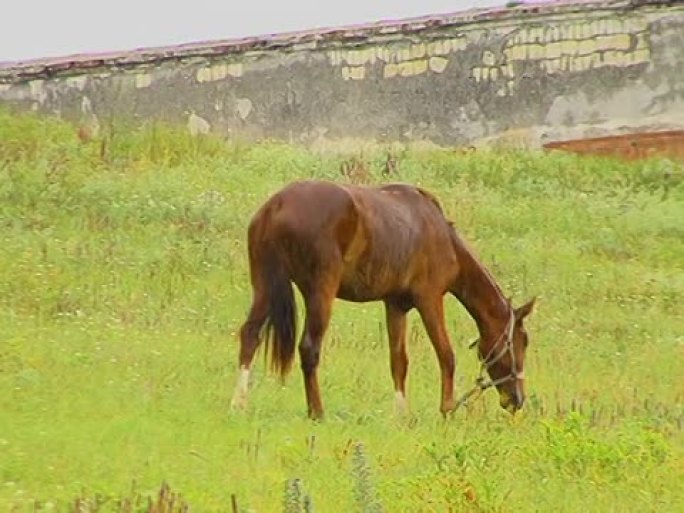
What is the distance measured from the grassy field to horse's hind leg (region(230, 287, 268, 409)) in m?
0.17

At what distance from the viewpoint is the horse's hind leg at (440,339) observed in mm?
9875

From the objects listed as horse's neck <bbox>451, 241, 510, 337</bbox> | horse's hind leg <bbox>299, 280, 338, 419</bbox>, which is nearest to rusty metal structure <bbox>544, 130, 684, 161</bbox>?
horse's neck <bbox>451, 241, 510, 337</bbox>

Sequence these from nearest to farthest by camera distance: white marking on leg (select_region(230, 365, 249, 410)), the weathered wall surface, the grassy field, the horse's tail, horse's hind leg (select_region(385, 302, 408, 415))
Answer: the grassy field < white marking on leg (select_region(230, 365, 249, 410)) < the horse's tail < horse's hind leg (select_region(385, 302, 408, 415)) < the weathered wall surface

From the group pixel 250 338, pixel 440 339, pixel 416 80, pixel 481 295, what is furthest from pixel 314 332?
pixel 416 80

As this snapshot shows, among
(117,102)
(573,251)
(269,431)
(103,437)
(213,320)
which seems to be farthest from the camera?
(117,102)

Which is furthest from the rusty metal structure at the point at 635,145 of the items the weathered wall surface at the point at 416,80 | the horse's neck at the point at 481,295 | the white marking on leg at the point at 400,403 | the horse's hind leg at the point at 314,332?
the horse's hind leg at the point at 314,332

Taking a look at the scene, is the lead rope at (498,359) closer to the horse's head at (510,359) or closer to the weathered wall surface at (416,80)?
the horse's head at (510,359)

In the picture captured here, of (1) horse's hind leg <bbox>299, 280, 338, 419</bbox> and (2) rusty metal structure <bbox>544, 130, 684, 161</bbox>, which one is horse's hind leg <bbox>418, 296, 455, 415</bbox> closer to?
(1) horse's hind leg <bbox>299, 280, 338, 419</bbox>

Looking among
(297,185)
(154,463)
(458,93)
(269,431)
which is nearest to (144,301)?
(297,185)

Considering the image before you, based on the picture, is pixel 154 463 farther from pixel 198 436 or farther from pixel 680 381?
pixel 680 381

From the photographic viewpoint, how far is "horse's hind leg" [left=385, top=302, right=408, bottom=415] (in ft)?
31.9

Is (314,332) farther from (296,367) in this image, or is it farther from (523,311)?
(523,311)

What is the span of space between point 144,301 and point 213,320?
61cm

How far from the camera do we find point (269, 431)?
8.41 meters
